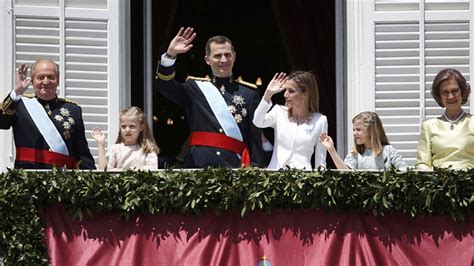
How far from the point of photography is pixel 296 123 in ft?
28.6

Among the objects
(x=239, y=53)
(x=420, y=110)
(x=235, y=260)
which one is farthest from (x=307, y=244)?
(x=239, y=53)

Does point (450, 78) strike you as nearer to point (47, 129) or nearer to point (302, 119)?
point (302, 119)

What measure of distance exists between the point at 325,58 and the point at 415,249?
4152mm

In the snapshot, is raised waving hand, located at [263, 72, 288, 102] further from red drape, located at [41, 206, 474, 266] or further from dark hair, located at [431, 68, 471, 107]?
dark hair, located at [431, 68, 471, 107]

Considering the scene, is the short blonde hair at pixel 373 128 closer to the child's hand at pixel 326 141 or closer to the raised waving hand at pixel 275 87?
the child's hand at pixel 326 141

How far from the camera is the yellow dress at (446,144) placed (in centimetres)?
849

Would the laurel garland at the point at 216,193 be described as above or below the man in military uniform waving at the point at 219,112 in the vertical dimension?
below

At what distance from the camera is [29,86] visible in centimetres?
934

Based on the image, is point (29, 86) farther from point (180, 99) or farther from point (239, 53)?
point (239, 53)

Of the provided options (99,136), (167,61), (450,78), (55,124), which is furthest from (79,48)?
(450,78)

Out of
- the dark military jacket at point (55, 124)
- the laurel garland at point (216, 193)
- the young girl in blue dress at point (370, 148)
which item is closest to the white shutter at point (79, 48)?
the dark military jacket at point (55, 124)

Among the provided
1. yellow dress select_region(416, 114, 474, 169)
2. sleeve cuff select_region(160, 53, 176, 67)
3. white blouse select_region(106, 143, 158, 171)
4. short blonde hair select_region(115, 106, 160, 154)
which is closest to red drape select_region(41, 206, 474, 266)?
yellow dress select_region(416, 114, 474, 169)

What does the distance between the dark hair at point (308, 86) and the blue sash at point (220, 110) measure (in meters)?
0.47

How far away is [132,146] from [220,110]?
598 mm
